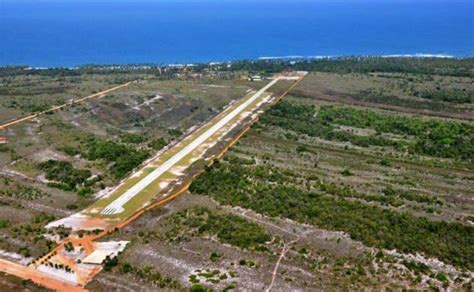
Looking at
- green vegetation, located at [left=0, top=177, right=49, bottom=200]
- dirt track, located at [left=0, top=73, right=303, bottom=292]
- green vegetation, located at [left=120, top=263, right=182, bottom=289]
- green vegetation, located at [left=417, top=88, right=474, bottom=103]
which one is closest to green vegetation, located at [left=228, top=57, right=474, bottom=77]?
green vegetation, located at [left=417, top=88, right=474, bottom=103]

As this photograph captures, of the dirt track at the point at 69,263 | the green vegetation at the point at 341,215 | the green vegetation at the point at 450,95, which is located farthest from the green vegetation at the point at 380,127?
the dirt track at the point at 69,263

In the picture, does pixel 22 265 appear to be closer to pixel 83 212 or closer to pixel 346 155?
pixel 83 212

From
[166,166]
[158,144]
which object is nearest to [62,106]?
[158,144]

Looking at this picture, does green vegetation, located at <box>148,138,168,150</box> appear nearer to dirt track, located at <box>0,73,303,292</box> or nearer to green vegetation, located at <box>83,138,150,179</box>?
green vegetation, located at <box>83,138,150,179</box>

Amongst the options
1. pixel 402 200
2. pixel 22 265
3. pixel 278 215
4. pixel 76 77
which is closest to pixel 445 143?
pixel 402 200

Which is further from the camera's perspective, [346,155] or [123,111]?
[123,111]

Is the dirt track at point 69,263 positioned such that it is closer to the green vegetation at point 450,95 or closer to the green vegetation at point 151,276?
the green vegetation at point 151,276
